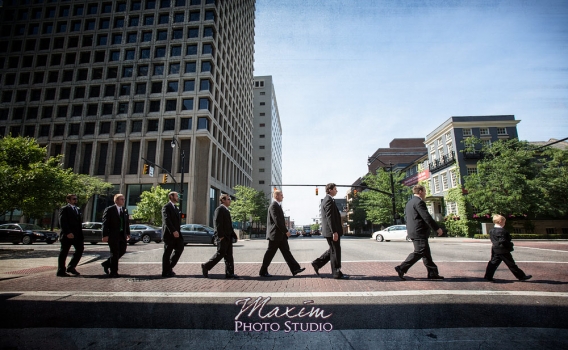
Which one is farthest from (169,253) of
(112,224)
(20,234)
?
(20,234)

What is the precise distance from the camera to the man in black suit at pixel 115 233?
227 inches

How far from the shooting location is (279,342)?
7.41ft

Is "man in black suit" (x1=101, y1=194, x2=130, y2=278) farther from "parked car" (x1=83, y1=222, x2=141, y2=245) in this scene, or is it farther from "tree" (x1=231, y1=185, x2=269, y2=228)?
"tree" (x1=231, y1=185, x2=269, y2=228)

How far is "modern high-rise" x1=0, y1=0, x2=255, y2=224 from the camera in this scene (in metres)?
34.5

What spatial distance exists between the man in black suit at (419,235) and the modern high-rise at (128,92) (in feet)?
Result: 102

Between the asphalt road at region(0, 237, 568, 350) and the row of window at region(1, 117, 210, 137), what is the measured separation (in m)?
32.5

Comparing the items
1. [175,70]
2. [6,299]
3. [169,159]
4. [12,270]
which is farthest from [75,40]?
[6,299]

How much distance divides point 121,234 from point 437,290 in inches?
259

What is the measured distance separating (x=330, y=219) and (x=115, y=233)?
16.1 ft

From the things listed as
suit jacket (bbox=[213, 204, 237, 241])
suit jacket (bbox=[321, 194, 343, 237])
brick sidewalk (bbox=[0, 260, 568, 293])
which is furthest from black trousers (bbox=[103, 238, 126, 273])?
suit jacket (bbox=[321, 194, 343, 237])

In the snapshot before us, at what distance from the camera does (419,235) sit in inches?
194

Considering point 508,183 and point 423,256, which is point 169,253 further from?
point 508,183

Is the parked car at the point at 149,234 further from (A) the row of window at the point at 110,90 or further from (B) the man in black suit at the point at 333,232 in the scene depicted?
(A) the row of window at the point at 110,90

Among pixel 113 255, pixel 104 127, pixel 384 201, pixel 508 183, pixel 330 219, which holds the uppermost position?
pixel 104 127
